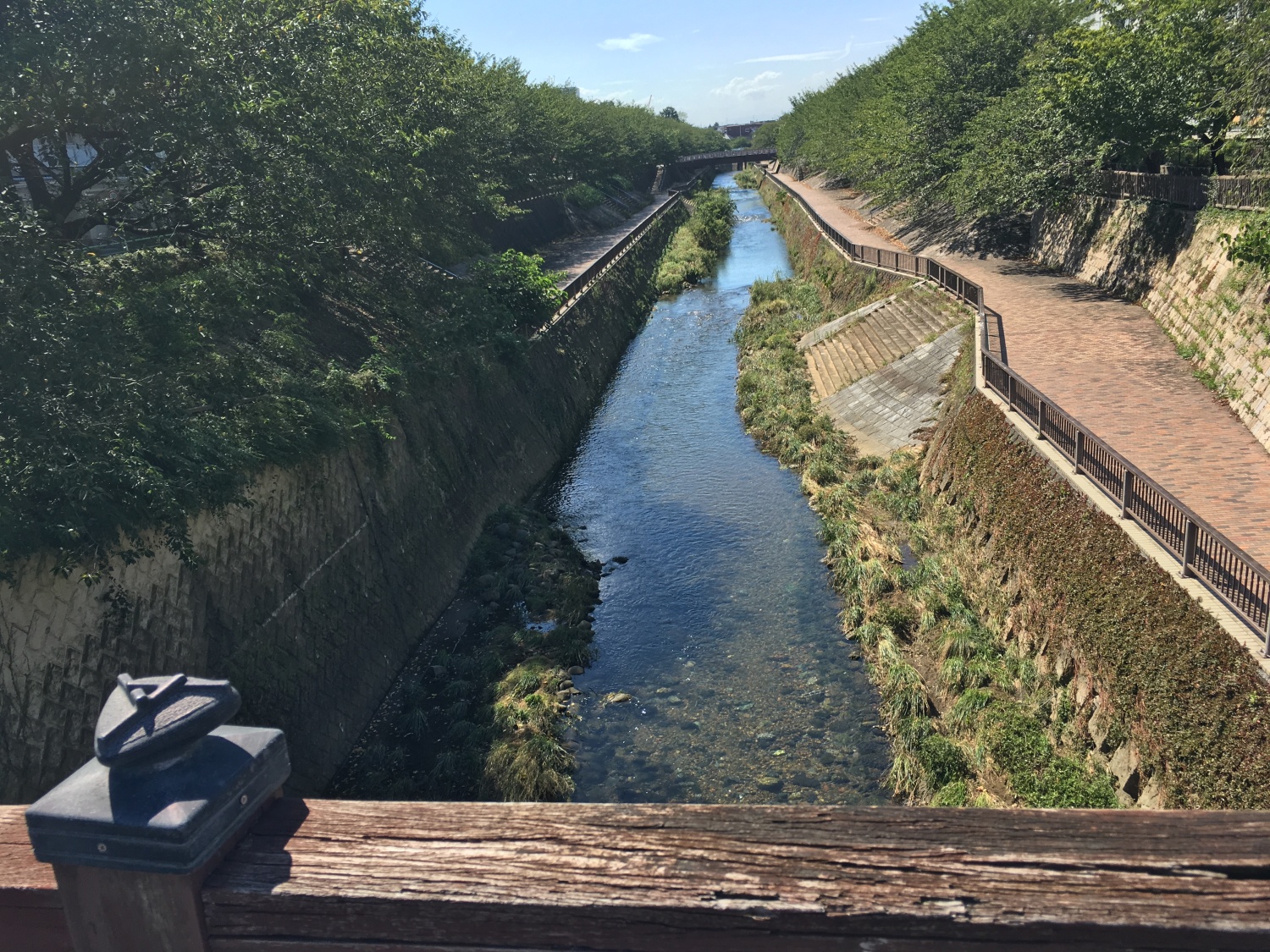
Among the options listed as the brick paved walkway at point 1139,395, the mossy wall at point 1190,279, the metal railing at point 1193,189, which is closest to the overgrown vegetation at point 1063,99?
the metal railing at point 1193,189

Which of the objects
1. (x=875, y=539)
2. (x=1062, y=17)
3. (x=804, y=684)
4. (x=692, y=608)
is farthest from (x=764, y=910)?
(x=1062, y=17)

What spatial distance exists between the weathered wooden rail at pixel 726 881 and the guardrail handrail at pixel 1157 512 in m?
8.43

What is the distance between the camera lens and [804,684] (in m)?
14.9

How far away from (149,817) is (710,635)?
15.1 m

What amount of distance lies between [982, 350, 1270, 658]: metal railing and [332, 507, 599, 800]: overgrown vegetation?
8588 mm

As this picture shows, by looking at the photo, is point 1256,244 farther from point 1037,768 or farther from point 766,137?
point 766,137

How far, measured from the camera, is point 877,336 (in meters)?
29.3

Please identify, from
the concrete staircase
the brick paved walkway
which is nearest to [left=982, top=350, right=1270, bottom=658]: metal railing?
the brick paved walkway

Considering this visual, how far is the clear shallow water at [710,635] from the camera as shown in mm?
13047

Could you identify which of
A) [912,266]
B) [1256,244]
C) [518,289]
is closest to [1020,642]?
[1256,244]

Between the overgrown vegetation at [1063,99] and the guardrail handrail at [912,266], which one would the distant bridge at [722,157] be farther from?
the guardrail handrail at [912,266]

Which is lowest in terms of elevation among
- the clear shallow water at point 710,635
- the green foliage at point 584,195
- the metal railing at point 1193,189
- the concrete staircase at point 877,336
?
the clear shallow water at point 710,635

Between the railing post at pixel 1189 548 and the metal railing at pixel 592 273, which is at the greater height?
the metal railing at pixel 592 273

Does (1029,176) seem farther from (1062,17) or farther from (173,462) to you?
(173,462)
